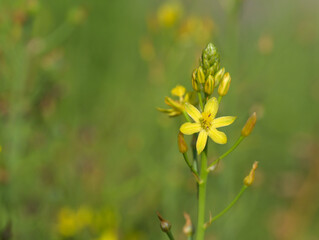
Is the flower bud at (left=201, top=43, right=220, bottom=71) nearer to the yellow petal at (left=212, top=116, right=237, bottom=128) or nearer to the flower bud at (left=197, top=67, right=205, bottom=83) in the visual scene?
the flower bud at (left=197, top=67, right=205, bottom=83)

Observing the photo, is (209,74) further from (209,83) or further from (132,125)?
(132,125)

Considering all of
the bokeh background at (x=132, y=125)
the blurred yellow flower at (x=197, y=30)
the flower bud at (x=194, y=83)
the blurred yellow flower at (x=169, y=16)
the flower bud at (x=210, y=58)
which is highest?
the blurred yellow flower at (x=169, y=16)

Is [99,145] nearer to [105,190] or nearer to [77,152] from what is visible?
[77,152]

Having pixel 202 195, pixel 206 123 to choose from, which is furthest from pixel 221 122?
pixel 202 195

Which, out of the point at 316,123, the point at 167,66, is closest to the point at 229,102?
the point at 167,66

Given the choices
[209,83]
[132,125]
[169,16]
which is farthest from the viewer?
[132,125]

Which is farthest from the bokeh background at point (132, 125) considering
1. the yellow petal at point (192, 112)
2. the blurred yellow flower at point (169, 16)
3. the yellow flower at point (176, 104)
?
the yellow petal at point (192, 112)

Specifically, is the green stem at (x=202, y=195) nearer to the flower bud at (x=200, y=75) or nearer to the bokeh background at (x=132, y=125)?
the flower bud at (x=200, y=75)

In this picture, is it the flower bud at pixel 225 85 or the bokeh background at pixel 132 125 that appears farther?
the bokeh background at pixel 132 125
